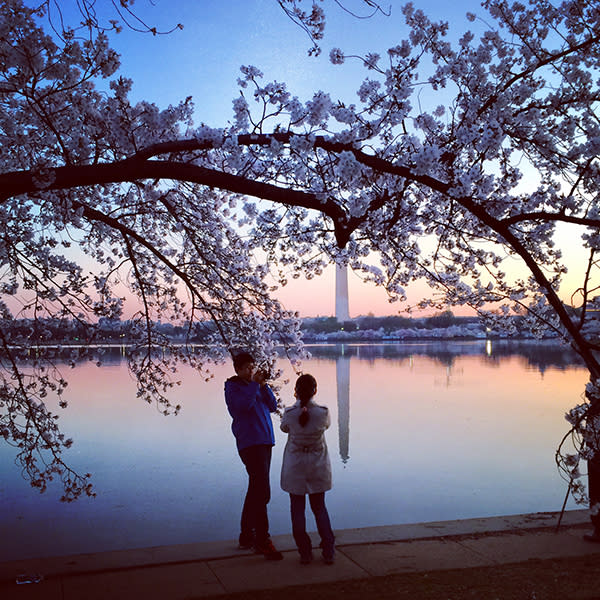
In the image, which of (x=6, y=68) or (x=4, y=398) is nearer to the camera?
(x=6, y=68)

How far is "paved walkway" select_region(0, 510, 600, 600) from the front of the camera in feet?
14.7

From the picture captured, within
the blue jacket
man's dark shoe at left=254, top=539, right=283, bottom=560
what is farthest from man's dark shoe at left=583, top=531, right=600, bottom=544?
the blue jacket

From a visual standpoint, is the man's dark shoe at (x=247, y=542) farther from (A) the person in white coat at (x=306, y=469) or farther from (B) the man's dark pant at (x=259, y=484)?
(A) the person in white coat at (x=306, y=469)

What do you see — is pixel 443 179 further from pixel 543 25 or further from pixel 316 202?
pixel 543 25

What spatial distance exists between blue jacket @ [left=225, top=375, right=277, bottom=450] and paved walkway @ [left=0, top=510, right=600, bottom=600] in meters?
1.01

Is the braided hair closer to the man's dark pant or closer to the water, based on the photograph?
the man's dark pant

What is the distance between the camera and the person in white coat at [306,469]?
5.02m

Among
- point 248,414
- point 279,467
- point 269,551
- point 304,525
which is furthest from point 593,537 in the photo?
point 279,467

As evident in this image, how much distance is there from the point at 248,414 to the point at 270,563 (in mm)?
1244

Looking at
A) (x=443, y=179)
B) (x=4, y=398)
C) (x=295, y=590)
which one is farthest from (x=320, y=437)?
(x=4, y=398)

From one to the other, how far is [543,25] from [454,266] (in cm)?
282

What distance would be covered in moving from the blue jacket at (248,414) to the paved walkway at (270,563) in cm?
101

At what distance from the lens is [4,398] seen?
6.41m

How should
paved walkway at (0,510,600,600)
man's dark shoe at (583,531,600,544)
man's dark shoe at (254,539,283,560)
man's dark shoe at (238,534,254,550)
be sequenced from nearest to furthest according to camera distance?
1. paved walkway at (0,510,600,600)
2. man's dark shoe at (254,539,283,560)
3. man's dark shoe at (238,534,254,550)
4. man's dark shoe at (583,531,600,544)
